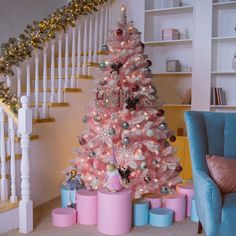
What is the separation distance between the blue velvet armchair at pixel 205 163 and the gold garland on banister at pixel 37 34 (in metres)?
1.73

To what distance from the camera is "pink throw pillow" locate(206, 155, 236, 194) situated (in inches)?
91.7

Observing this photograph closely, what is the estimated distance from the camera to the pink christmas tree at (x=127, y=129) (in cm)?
306

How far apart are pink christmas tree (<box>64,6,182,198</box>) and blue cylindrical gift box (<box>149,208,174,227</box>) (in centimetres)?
25

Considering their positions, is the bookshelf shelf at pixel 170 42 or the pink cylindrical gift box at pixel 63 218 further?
the bookshelf shelf at pixel 170 42

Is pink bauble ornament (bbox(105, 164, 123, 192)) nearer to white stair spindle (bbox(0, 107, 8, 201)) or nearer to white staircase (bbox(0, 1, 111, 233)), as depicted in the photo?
white staircase (bbox(0, 1, 111, 233))

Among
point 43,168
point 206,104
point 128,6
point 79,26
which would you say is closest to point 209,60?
point 206,104

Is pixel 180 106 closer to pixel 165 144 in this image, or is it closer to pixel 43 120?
pixel 165 144

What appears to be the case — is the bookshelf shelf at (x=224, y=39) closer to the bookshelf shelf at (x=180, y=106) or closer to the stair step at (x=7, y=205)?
the bookshelf shelf at (x=180, y=106)

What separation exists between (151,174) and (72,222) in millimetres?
856

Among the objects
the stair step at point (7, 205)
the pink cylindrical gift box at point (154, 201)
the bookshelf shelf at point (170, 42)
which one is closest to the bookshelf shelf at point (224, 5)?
the bookshelf shelf at point (170, 42)

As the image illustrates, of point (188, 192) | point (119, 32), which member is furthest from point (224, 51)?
point (188, 192)

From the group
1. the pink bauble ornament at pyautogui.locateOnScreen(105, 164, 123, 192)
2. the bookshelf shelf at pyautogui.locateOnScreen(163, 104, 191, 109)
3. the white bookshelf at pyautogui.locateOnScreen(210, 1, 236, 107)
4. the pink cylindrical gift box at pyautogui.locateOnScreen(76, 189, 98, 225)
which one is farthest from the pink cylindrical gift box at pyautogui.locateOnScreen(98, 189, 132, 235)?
the white bookshelf at pyautogui.locateOnScreen(210, 1, 236, 107)

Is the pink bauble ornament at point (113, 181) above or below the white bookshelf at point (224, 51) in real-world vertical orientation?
below

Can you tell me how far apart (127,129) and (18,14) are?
7.34ft
